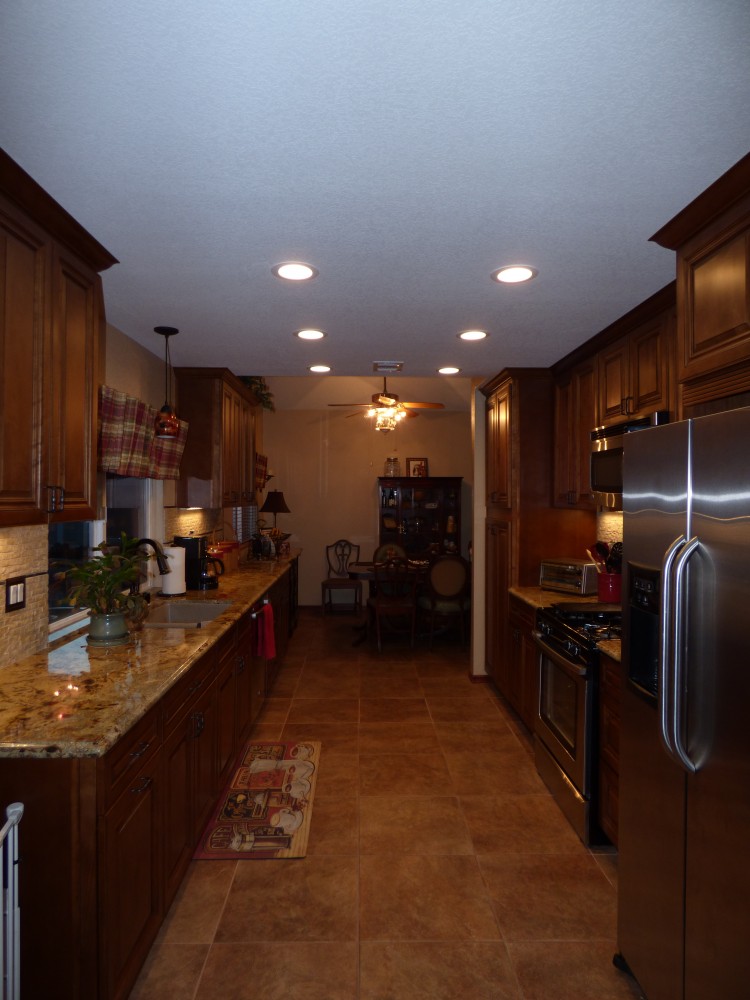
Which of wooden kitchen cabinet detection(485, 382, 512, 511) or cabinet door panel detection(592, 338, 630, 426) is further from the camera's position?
wooden kitchen cabinet detection(485, 382, 512, 511)

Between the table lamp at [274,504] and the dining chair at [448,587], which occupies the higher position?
the table lamp at [274,504]

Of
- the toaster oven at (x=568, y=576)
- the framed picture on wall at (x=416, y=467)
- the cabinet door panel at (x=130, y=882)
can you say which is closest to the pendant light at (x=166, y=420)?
the cabinet door panel at (x=130, y=882)

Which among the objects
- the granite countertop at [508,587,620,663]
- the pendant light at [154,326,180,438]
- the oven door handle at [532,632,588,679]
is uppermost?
the pendant light at [154,326,180,438]

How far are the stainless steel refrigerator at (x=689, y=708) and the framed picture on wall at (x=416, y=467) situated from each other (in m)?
6.61

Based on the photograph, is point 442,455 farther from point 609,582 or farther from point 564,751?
point 564,751

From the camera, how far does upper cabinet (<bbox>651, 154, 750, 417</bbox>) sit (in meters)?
1.77

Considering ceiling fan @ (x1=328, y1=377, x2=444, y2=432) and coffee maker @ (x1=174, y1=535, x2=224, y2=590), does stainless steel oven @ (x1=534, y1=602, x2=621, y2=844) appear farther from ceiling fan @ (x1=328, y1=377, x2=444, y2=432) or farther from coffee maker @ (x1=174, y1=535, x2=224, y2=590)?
ceiling fan @ (x1=328, y1=377, x2=444, y2=432)

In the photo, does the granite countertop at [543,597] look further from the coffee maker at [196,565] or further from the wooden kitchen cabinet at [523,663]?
the coffee maker at [196,565]

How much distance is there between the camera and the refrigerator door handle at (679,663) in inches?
61.2

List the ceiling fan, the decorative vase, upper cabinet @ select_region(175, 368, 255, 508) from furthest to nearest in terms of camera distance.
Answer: the ceiling fan
upper cabinet @ select_region(175, 368, 255, 508)
the decorative vase

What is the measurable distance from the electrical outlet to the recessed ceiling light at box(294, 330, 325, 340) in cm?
185

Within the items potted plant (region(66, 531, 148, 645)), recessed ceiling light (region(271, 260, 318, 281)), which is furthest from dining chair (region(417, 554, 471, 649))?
recessed ceiling light (region(271, 260, 318, 281))

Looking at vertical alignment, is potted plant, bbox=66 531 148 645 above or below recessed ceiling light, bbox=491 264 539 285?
below

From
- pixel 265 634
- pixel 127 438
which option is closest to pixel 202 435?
pixel 127 438
